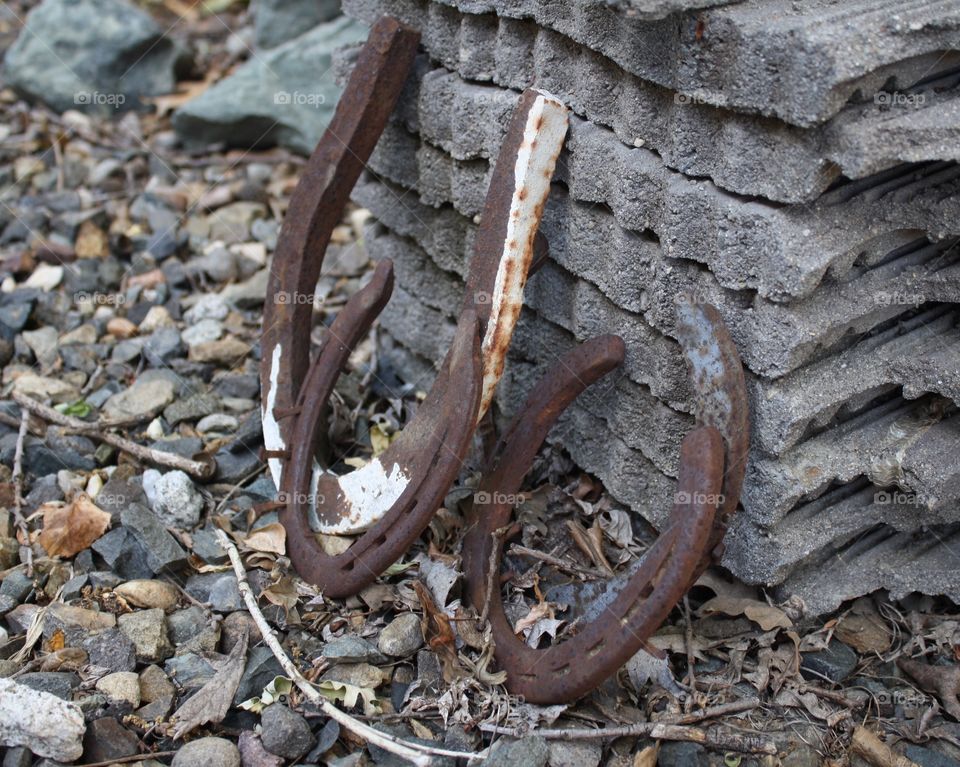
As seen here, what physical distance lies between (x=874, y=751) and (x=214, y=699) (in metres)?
1.64

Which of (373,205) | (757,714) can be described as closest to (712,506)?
(757,714)

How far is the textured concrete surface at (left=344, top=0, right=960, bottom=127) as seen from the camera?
2.19 meters

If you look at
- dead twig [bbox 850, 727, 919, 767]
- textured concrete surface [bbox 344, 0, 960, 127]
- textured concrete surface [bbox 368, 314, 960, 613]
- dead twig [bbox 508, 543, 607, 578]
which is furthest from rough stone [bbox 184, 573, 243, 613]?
textured concrete surface [bbox 344, 0, 960, 127]

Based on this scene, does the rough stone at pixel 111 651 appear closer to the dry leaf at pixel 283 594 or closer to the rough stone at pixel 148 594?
the rough stone at pixel 148 594

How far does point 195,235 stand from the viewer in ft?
15.8

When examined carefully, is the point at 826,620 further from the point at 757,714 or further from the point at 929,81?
the point at 929,81

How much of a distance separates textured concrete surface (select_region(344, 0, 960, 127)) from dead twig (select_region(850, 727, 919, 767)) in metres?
1.51

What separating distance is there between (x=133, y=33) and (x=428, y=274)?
3.08 meters

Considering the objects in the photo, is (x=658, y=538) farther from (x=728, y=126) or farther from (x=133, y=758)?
(x=133, y=758)

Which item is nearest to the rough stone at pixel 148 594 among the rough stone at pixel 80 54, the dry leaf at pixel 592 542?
the dry leaf at pixel 592 542

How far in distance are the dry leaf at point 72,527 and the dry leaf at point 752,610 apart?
5.83 ft

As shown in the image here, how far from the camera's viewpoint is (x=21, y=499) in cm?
332

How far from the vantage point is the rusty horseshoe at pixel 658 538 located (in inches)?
93.9

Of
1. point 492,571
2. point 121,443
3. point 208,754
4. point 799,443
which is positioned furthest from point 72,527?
point 799,443
